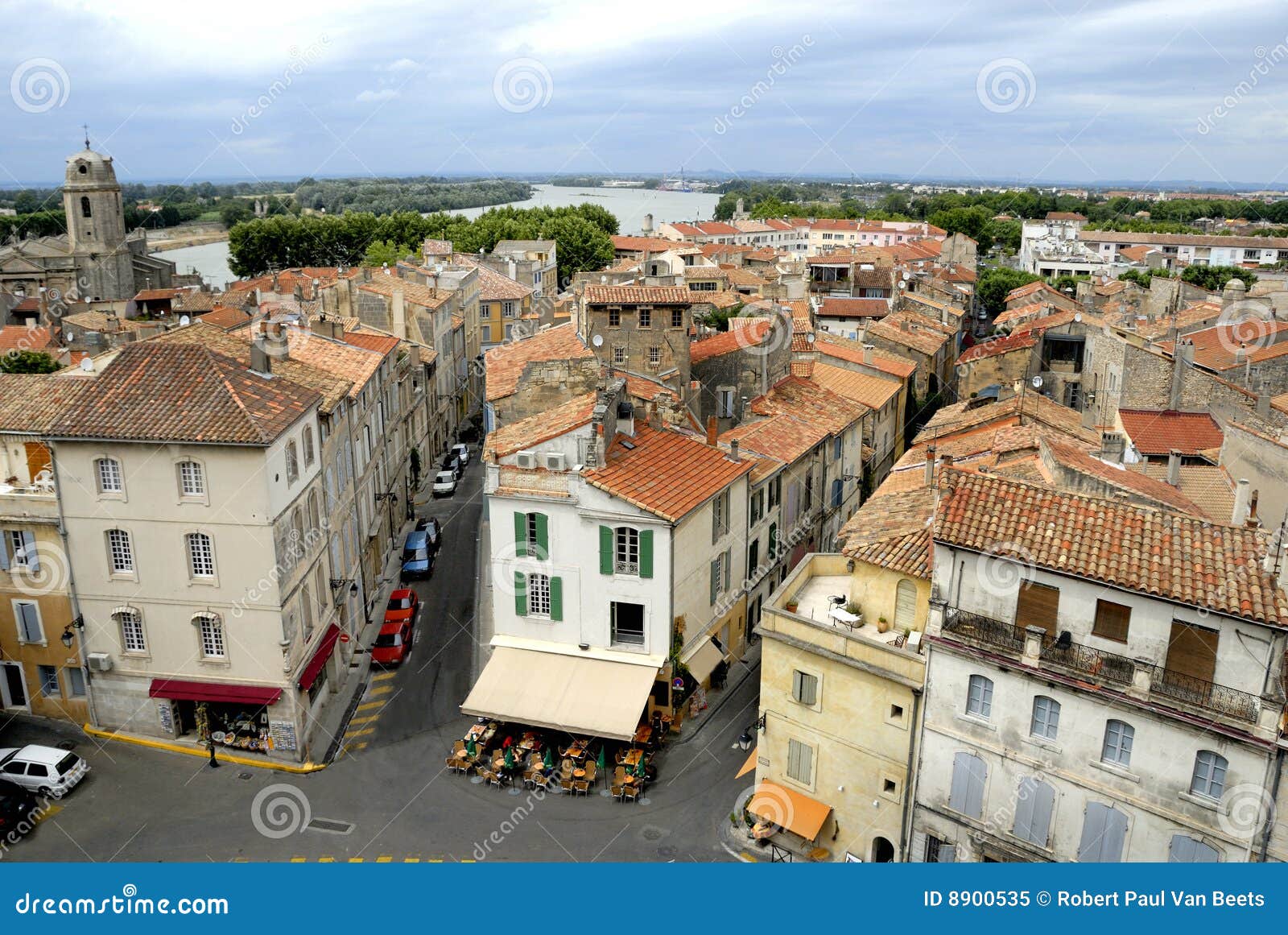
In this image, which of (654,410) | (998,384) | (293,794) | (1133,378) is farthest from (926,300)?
(293,794)

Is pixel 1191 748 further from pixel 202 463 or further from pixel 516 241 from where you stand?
pixel 516 241

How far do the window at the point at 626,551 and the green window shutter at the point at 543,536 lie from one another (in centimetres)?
225

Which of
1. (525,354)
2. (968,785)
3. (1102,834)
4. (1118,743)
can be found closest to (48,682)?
(525,354)

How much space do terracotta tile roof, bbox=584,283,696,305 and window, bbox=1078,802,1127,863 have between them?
25.4 meters

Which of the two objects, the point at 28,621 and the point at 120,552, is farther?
the point at 28,621

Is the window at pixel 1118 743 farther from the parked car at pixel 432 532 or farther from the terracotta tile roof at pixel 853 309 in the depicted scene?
the terracotta tile roof at pixel 853 309

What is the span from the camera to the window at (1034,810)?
71.3 feet

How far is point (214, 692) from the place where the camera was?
30016mm

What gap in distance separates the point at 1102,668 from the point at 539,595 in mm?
17071

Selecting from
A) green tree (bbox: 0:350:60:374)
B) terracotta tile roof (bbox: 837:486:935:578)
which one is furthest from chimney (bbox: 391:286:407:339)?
terracotta tile roof (bbox: 837:486:935:578)

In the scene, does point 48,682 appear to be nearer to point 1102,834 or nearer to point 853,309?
point 1102,834

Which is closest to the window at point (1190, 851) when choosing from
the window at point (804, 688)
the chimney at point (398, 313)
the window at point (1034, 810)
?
the window at point (1034, 810)

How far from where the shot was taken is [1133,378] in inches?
1876

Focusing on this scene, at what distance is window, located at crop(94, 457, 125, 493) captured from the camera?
28.7 meters
